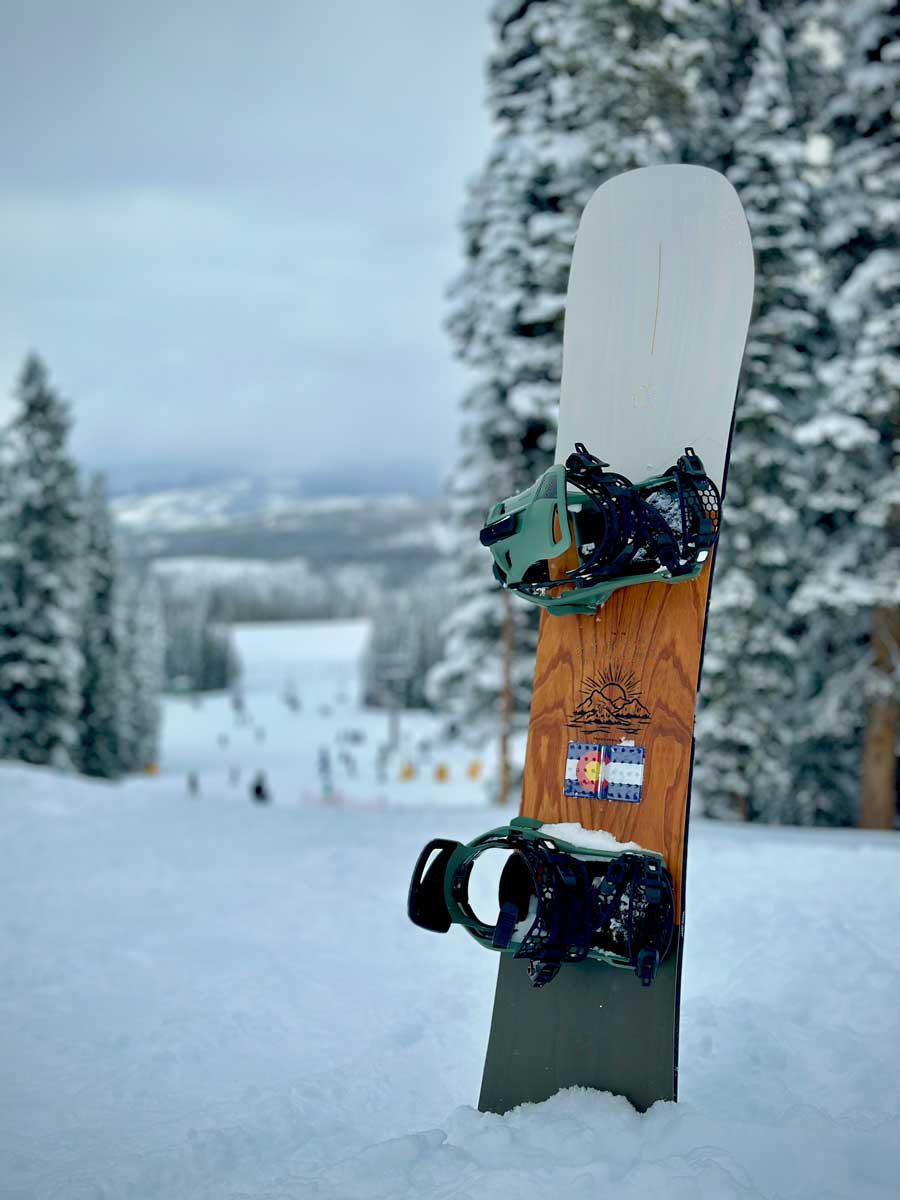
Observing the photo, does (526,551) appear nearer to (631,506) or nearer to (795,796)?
(631,506)

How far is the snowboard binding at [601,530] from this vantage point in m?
3.20

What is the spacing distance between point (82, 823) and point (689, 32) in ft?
44.0

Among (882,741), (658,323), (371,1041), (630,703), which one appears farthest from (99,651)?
(630,703)

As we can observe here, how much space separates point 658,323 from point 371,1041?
3.61 metres

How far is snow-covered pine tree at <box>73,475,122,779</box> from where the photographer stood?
32.5m

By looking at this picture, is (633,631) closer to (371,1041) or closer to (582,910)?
(582,910)

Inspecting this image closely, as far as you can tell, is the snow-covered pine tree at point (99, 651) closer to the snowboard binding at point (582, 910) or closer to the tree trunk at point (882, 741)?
the tree trunk at point (882, 741)

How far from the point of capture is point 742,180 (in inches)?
517

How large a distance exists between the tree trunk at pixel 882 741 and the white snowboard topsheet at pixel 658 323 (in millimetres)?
9495

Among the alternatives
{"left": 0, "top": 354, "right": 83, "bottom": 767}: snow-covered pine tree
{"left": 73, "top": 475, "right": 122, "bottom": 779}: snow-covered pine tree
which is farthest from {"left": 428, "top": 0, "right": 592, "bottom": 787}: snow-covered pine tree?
{"left": 73, "top": 475, "right": 122, "bottom": 779}: snow-covered pine tree

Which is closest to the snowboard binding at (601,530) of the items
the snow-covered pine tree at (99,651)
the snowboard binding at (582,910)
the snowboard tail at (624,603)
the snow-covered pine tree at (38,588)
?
the snowboard tail at (624,603)

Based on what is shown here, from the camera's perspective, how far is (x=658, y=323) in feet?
12.3

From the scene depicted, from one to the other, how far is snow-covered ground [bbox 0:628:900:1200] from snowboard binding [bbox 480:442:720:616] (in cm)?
170

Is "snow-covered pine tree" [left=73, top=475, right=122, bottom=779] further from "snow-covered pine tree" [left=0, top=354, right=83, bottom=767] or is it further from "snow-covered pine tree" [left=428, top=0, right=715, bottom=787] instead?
"snow-covered pine tree" [left=428, top=0, right=715, bottom=787]
